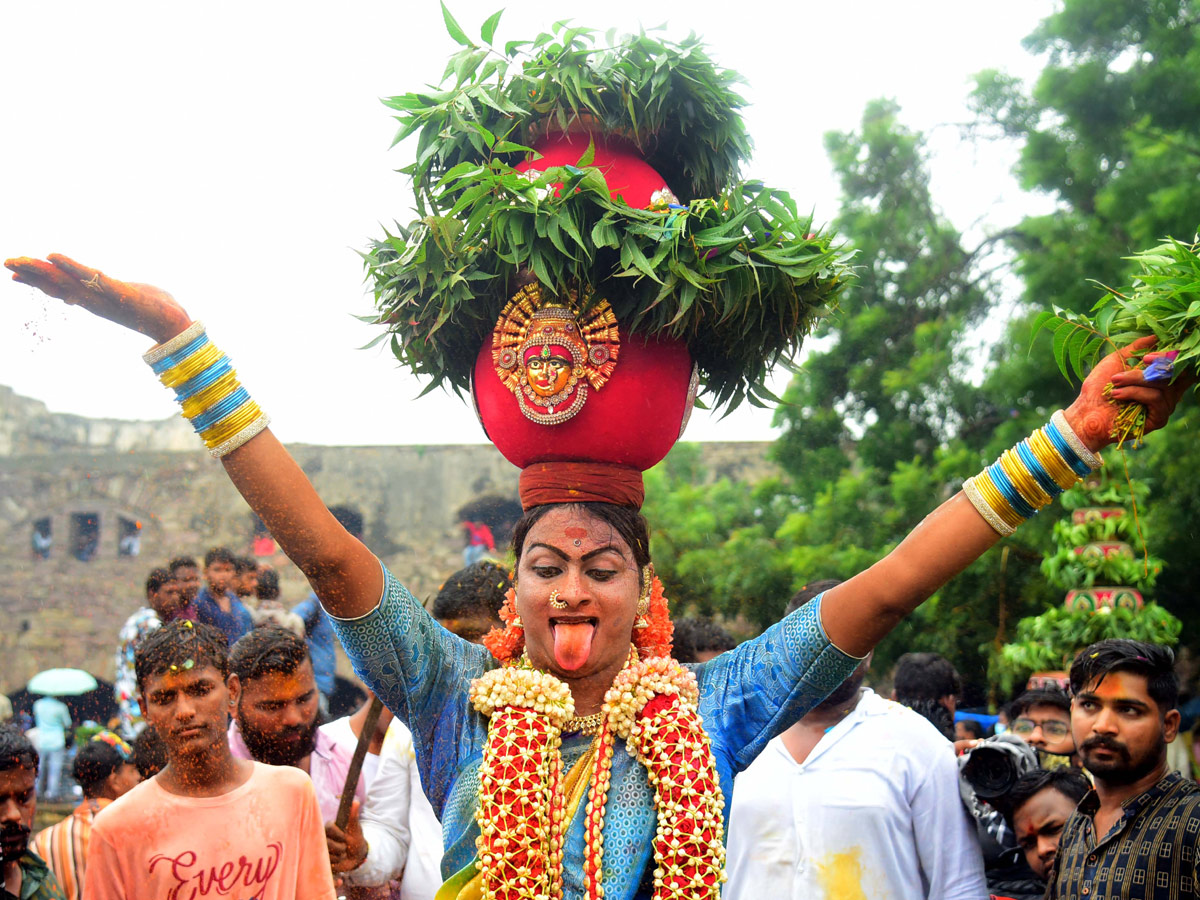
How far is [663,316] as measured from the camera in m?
3.12

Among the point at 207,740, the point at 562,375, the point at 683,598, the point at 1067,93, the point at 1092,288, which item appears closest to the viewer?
the point at 562,375

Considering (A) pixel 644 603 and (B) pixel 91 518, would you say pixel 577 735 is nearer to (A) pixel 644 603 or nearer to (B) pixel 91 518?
(A) pixel 644 603

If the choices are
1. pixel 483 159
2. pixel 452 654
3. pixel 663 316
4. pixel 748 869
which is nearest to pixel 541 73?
pixel 483 159

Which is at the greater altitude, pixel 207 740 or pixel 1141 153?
pixel 1141 153

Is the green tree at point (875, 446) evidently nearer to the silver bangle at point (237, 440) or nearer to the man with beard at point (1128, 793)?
the man with beard at point (1128, 793)

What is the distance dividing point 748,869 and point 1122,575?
418 cm

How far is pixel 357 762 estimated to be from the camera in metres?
3.81

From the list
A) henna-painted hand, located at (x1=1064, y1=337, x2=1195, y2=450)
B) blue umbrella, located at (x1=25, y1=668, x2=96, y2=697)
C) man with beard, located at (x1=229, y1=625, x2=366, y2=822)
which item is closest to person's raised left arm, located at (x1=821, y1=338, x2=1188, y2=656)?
henna-painted hand, located at (x1=1064, y1=337, x2=1195, y2=450)

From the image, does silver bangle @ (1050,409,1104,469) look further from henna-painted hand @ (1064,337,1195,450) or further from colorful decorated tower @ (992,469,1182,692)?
colorful decorated tower @ (992,469,1182,692)

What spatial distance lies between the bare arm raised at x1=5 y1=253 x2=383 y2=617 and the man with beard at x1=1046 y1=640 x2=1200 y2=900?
2.40 m

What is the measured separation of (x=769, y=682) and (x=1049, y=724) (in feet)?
11.2

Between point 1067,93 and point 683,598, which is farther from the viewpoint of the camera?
point 683,598

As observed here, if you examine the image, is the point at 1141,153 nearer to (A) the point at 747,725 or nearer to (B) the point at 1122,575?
(B) the point at 1122,575

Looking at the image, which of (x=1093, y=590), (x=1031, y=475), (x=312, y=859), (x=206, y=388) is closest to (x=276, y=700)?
(x=312, y=859)
